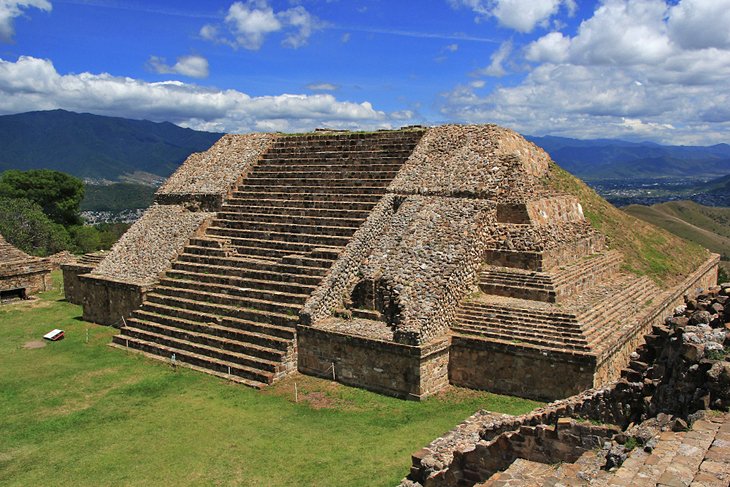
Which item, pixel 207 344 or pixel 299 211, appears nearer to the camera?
pixel 207 344

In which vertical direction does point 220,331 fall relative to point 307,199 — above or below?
below

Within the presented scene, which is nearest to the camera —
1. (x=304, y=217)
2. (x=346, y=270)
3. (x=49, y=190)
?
(x=346, y=270)

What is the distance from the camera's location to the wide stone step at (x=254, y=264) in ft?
48.4

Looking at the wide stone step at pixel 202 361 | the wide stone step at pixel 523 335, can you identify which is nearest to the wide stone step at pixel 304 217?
the wide stone step at pixel 523 335

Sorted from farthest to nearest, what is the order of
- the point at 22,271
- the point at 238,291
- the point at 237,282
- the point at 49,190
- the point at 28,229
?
1. the point at 49,190
2. the point at 28,229
3. the point at 22,271
4. the point at 237,282
5. the point at 238,291

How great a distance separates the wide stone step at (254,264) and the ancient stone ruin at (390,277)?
44 millimetres

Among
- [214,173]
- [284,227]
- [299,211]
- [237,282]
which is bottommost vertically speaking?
[237,282]

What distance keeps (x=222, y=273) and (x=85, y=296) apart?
548 centimetres

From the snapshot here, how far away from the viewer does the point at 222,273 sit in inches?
637

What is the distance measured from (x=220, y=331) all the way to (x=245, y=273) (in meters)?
2.01

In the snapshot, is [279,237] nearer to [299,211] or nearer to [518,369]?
[299,211]

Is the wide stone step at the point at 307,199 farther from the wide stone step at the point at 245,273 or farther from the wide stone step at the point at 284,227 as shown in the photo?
the wide stone step at the point at 245,273

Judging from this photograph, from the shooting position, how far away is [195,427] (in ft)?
34.5

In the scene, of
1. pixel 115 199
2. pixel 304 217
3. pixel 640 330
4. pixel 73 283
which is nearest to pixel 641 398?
pixel 640 330
